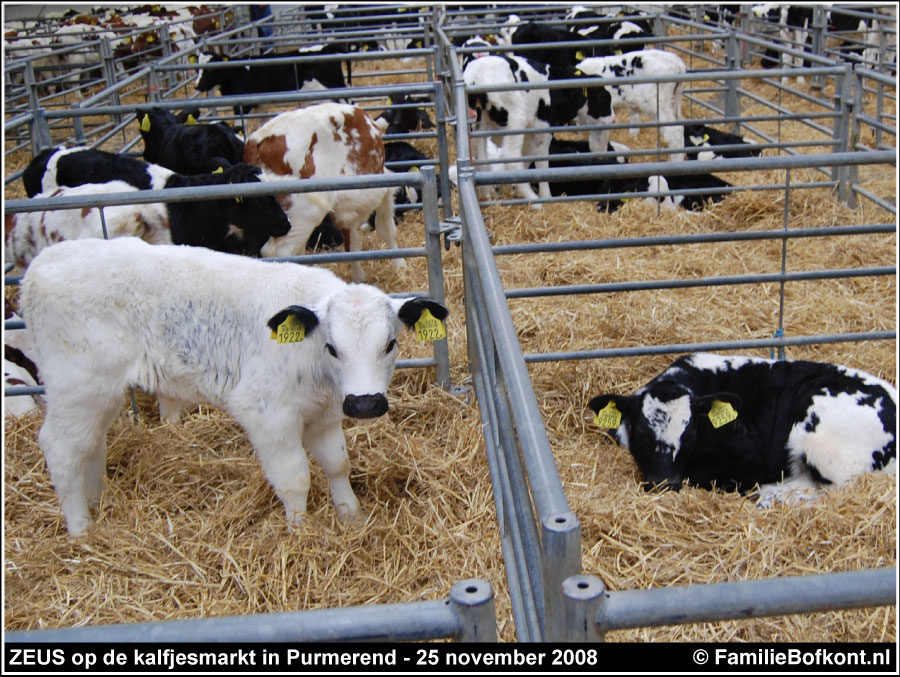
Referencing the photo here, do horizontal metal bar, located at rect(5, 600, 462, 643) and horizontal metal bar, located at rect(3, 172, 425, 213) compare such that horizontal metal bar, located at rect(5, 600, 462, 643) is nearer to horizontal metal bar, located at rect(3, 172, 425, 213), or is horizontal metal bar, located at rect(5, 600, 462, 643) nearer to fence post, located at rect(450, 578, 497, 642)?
fence post, located at rect(450, 578, 497, 642)

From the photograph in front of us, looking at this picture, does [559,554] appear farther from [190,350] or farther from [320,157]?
[320,157]

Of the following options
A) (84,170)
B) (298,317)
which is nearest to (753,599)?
(298,317)

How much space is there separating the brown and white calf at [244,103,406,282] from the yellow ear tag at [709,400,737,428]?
9.93ft

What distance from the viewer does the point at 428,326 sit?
122 inches

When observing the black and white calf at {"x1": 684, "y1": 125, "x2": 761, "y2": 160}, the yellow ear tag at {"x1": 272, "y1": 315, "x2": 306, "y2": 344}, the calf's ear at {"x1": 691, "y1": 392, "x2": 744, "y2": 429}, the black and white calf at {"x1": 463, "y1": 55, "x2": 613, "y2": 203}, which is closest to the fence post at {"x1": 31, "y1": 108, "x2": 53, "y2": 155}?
the black and white calf at {"x1": 463, "y1": 55, "x2": 613, "y2": 203}

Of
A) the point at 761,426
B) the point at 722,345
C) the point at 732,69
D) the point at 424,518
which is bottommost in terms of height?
the point at 761,426

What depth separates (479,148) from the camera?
7.74 metres

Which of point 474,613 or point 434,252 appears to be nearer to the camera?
point 474,613

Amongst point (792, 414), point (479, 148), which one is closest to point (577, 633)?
point (792, 414)

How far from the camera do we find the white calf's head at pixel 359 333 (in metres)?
2.87

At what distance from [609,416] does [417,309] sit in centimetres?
108

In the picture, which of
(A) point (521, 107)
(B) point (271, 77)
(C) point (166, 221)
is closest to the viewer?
(C) point (166, 221)
